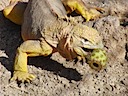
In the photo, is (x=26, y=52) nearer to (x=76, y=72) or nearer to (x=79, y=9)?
(x=76, y=72)

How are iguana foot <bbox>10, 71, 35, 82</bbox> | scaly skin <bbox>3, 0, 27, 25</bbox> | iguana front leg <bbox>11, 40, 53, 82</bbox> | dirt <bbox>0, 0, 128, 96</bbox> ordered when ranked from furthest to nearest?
scaly skin <bbox>3, 0, 27, 25</bbox> → iguana front leg <bbox>11, 40, 53, 82</bbox> → iguana foot <bbox>10, 71, 35, 82</bbox> → dirt <bbox>0, 0, 128, 96</bbox>

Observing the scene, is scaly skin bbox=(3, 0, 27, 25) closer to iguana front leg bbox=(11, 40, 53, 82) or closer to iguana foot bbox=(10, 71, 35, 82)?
iguana front leg bbox=(11, 40, 53, 82)

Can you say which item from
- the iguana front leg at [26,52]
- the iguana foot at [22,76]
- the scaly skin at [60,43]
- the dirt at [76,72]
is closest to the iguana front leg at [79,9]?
the dirt at [76,72]

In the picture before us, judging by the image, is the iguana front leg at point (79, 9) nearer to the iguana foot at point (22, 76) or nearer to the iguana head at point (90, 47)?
the iguana head at point (90, 47)

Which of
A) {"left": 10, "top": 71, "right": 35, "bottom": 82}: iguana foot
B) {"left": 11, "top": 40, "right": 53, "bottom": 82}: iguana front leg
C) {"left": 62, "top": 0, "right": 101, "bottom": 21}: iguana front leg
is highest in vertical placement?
{"left": 62, "top": 0, "right": 101, "bottom": 21}: iguana front leg

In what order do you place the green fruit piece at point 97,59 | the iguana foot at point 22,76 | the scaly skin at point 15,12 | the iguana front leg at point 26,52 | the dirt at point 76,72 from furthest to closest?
the scaly skin at point 15,12 → the iguana front leg at point 26,52 → the iguana foot at point 22,76 → the dirt at point 76,72 → the green fruit piece at point 97,59

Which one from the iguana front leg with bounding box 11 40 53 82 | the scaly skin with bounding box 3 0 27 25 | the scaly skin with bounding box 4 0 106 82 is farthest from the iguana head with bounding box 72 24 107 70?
the scaly skin with bounding box 3 0 27 25


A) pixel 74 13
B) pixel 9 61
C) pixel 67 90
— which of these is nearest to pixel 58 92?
pixel 67 90

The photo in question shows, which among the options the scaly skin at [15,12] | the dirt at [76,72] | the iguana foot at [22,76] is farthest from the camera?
the scaly skin at [15,12]
